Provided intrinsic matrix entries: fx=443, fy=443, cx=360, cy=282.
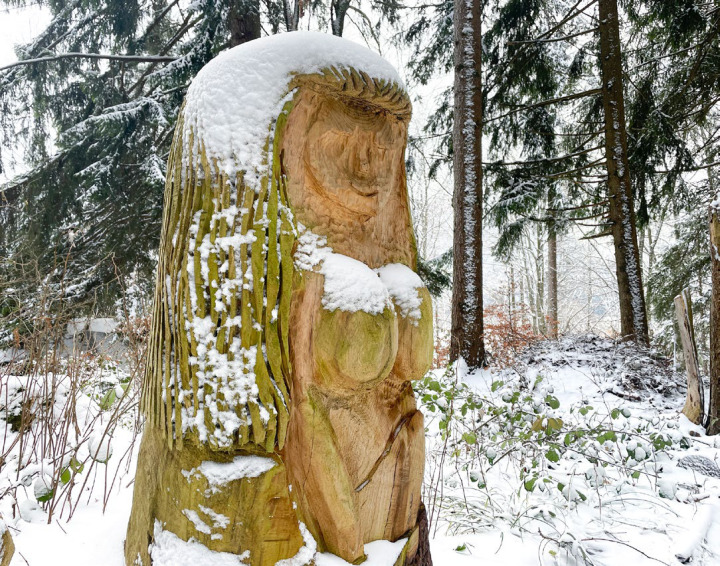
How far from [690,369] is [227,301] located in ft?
13.9

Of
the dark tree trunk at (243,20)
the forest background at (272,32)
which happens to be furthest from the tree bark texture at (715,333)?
the dark tree trunk at (243,20)

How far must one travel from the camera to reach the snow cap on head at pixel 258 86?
1.15 m

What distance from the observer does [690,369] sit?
12.5 ft

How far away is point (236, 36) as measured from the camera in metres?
5.63

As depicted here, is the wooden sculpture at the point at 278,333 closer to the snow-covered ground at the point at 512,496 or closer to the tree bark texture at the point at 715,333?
the snow-covered ground at the point at 512,496

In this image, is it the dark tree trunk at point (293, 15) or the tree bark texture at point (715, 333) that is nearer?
the dark tree trunk at point (293, 15)

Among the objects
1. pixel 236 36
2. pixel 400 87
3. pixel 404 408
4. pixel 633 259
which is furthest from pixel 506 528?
pixel 236 36

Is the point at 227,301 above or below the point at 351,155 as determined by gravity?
below

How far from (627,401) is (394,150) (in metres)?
4.22

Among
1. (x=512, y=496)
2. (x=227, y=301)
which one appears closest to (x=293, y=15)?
(x=227, y=301)

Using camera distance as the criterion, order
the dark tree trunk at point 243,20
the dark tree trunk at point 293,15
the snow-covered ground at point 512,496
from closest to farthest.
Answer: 1. the snow-covered ground at point 512,496
2. the dark tree trunk at point 293,15
3. the dark tree trunk at point 243,20

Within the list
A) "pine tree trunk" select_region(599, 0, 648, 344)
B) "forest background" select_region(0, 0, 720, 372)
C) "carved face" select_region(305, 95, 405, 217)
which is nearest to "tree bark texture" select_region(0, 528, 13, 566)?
"carved face" select_region(305, 95, 405, 217)

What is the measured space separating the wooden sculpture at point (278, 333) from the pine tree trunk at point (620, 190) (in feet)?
17.6

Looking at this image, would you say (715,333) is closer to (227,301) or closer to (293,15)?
(227,301)
